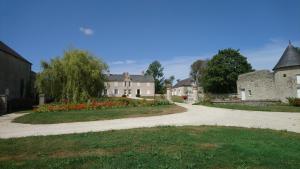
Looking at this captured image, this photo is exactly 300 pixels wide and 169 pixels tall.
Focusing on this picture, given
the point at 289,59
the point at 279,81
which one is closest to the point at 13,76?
the point at 279,81

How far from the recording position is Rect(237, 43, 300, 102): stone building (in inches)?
1069

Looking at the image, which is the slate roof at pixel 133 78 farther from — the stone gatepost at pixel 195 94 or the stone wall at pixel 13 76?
the stone gatepost at pixel 195 94

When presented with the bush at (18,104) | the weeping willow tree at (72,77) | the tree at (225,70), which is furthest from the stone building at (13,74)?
the tree at (225,70)

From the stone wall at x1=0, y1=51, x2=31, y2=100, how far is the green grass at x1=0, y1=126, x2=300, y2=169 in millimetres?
20722

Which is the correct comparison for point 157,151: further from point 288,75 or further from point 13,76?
point 288,75

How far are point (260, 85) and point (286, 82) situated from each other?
10.8 feet

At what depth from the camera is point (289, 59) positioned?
28.0 meters

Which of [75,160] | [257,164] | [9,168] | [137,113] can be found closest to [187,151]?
[257,164]

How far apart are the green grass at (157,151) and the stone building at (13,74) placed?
2080cm

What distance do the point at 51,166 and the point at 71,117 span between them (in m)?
8.83

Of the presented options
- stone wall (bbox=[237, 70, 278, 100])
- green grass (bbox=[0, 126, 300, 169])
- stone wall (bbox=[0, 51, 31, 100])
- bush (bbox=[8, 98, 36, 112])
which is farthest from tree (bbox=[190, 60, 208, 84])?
green grass (bbox=[0, 126, 300, 169])

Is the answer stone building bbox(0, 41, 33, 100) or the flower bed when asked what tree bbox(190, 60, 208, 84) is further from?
the flower bed

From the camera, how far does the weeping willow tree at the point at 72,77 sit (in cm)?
2155

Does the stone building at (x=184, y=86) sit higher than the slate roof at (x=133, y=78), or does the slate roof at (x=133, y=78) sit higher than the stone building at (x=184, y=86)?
the slate roof at (x=133, y=78)
